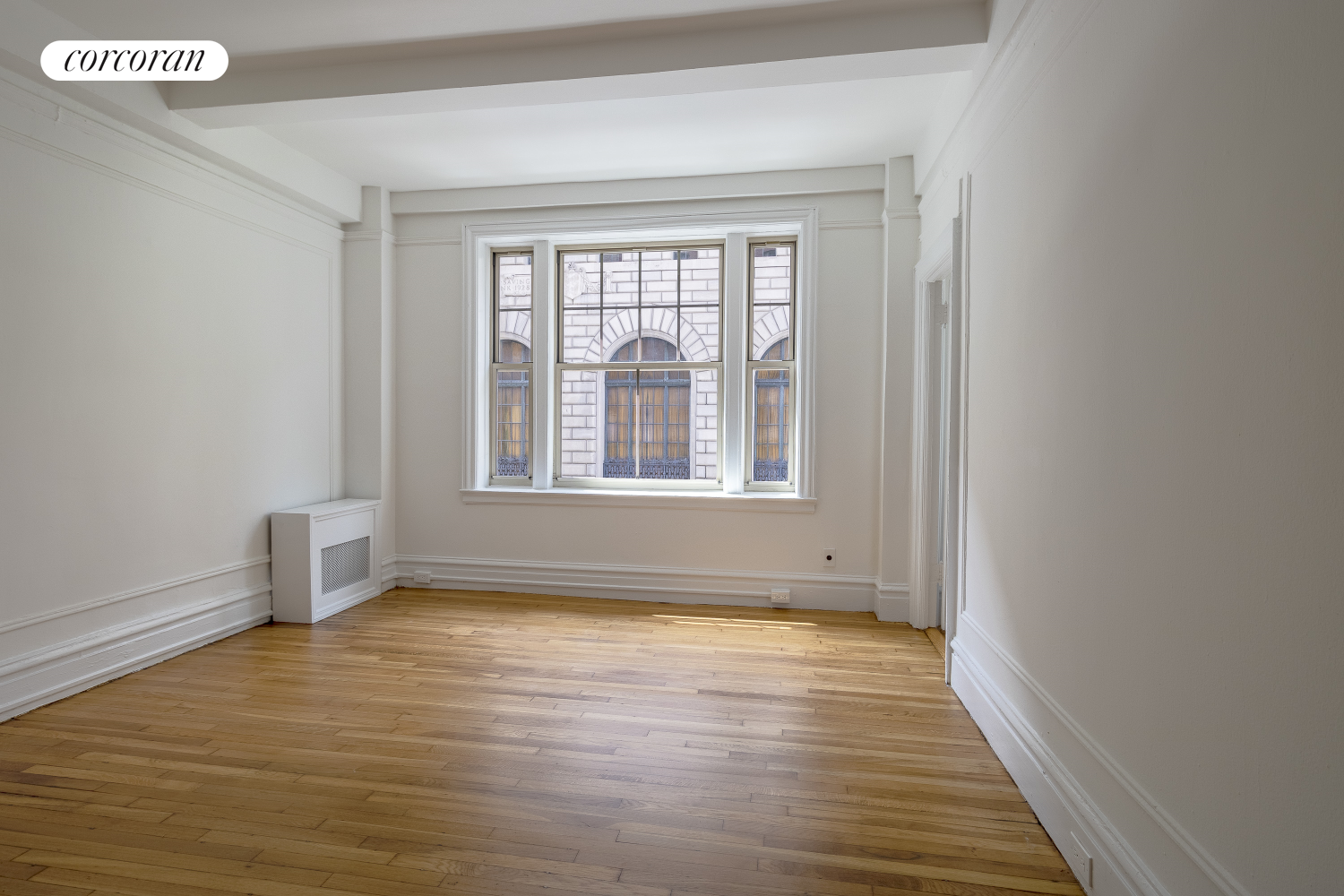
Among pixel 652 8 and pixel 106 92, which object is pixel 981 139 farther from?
pixel 106 92

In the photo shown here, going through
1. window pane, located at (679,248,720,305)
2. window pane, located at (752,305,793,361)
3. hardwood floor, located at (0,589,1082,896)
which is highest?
window pane, located at (679,248,720,305)

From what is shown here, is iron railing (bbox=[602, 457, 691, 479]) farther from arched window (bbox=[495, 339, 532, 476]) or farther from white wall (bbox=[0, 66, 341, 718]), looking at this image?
white wall (bbox=[0, 66, 341, 718])

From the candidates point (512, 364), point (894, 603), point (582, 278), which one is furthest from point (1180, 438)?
point (512, 364)

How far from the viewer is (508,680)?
3.53 metres

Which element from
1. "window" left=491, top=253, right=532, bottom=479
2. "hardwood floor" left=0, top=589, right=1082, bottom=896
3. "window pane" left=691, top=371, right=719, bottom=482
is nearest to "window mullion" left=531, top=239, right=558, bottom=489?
"window" left=491, top=253, right=532, bottom=479

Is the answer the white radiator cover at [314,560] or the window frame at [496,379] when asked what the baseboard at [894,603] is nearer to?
the window frame at [496,379]

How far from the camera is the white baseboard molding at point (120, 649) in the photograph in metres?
3.08

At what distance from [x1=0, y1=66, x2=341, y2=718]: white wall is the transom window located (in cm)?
146

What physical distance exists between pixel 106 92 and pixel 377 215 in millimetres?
1997

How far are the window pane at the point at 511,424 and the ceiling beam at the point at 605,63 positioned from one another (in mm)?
2267

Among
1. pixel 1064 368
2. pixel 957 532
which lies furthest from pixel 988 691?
pixel 1064 368

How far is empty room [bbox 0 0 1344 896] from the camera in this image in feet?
4.76

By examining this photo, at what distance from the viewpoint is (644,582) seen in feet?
16.9

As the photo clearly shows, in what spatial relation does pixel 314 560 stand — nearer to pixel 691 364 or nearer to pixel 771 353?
pixel 691 364
